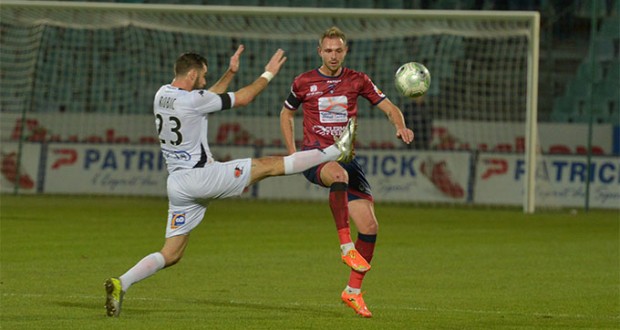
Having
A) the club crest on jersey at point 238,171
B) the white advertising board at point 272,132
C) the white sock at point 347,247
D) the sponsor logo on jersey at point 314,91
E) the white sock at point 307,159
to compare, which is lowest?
the white advertising board at point 272,132

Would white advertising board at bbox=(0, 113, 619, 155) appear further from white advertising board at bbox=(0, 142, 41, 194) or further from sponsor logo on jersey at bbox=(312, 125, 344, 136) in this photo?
sponsor logo on jersey at bbox=(312, 125, 344, 136)

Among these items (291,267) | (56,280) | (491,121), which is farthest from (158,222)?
(491,121)

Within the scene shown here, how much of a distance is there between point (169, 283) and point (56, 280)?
1.10 metres

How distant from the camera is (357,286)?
9.41 metres

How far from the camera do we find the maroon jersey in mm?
9867

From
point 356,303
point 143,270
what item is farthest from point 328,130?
point 143,270

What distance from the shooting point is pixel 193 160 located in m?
9.01

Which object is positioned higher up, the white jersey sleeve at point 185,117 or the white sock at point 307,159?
the white jersey sleeve at point 185,117

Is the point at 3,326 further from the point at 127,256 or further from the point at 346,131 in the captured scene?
the point at 127,256

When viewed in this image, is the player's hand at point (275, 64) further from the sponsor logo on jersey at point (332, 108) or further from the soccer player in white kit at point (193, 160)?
the sponsor logo on jersey at point (332, 108)

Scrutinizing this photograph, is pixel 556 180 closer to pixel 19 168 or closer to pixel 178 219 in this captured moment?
pixel 19 168

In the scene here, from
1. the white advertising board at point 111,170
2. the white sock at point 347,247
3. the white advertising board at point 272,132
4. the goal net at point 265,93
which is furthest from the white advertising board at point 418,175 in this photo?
the white sock at point 347,247

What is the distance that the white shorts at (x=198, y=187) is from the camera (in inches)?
351

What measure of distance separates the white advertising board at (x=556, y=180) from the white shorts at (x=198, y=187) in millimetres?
16526
